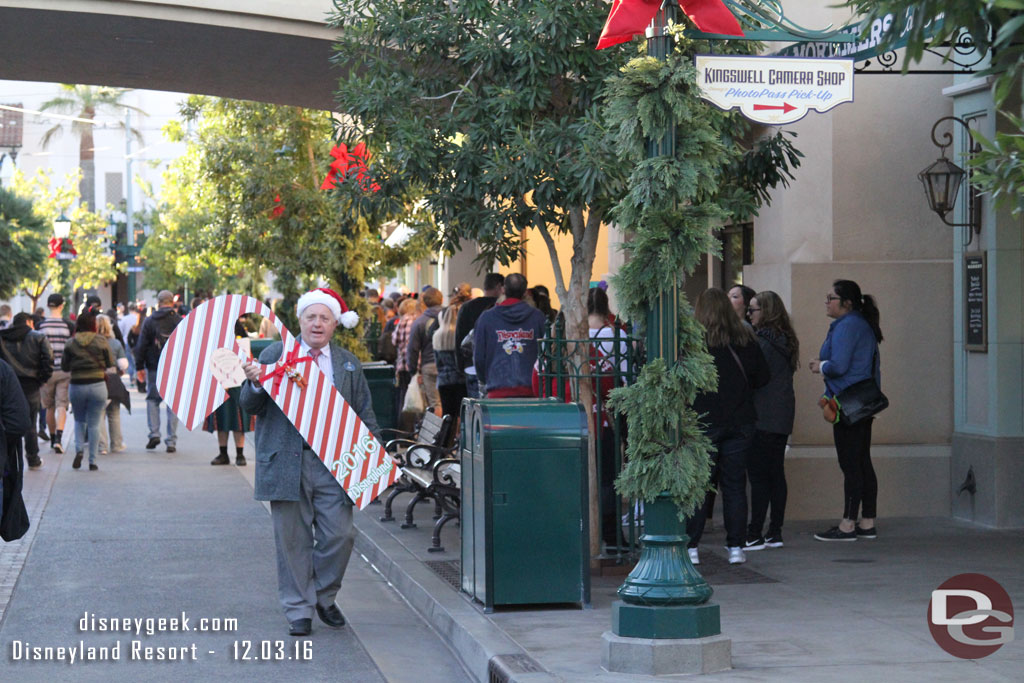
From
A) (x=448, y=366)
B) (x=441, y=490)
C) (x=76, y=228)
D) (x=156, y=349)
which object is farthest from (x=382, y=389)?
(x=76, y=228)

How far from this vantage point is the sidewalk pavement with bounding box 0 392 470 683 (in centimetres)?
697

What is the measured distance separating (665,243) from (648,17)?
1.05 meters

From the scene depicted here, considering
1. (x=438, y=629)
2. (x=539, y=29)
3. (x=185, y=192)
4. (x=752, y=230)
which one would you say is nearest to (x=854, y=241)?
(x=752, y=230)

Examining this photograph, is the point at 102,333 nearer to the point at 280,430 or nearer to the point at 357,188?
the point at 357,188

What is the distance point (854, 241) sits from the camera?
11.4 m

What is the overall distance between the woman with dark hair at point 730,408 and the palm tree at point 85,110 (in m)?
59.1

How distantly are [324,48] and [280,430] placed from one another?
7.88m

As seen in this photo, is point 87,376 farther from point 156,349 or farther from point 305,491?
point 305,491

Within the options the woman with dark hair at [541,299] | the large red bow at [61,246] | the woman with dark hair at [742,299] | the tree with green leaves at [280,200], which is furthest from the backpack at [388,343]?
the large red bow at [61,246]

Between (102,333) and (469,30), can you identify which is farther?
(102,333)

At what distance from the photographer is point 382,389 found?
1538 centimetres

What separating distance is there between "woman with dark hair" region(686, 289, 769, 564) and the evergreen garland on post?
2736 mm

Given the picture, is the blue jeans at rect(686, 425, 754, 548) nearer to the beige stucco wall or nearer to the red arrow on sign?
the beige stucco wall

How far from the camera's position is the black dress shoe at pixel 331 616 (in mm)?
7867
